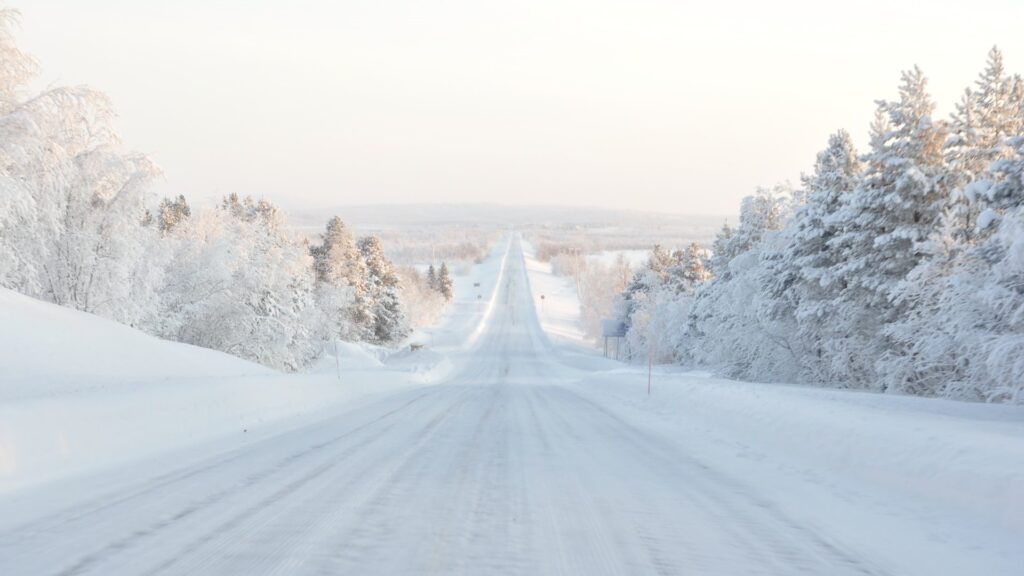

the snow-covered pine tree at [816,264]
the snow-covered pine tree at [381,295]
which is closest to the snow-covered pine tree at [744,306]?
the snow-covered pine tree at [816,264]

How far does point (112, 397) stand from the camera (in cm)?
1120

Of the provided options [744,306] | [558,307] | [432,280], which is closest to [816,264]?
[744,306]

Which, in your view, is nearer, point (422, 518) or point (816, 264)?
point (422, 518)

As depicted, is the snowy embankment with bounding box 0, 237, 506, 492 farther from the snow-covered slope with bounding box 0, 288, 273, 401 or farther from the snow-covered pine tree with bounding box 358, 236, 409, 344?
the snow-covered pine tree with bounding box 358, 236, 409, 344

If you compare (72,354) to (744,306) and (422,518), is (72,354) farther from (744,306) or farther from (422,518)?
(744,306)

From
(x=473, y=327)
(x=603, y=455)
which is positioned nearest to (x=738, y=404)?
(x=603, y=455)

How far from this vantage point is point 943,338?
22344 mm

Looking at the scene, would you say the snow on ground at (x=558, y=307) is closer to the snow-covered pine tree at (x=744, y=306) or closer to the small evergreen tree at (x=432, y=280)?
the small evergreen tree at (x=432, y=280)

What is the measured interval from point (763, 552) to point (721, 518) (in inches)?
43.0

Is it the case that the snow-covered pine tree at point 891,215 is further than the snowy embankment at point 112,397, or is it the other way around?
the snow-covered pine tree at point 891,215

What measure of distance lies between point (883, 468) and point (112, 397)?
1030 cm

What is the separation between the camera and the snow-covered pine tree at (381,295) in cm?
7288

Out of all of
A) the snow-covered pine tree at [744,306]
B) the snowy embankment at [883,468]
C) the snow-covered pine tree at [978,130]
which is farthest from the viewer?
the snow-covered pine tree at [744,306]

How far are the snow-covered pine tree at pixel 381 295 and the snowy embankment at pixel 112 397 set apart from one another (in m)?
48.1
